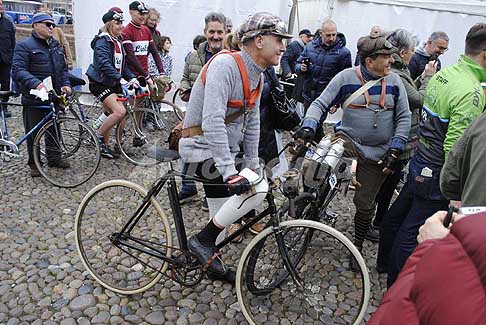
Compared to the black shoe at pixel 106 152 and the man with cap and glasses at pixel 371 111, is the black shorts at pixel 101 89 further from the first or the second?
the man with cap and glasses at pixel 371 111

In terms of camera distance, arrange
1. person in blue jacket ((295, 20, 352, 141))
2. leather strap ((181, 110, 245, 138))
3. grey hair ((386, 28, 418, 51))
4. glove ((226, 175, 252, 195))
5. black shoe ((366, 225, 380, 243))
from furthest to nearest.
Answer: person in blue jacket ((295, 20, 352, 141)) < black shoe ((366, 225, 380, 243)) < grey hair ((386, 28, 418, 51)) < leather strap ((181, 110, 245, 138)) < glove ((226, 175, 252, 195))

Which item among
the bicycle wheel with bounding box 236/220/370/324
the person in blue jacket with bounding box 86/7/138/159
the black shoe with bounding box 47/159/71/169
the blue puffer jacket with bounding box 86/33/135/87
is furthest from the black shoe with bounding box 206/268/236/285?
the blue puffer jacket with bounding box 86/33/135/87

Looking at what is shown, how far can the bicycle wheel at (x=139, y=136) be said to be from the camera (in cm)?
565

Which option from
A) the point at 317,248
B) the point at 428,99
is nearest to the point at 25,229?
the point at 317,248

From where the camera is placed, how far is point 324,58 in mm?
5895

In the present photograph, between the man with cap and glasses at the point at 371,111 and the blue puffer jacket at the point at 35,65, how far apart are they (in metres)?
3.12

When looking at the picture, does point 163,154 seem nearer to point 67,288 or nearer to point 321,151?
point 321,151

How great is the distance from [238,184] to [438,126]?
137cm

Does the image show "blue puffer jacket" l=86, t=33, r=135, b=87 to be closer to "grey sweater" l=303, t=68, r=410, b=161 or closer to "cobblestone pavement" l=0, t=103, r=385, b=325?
"cobblestone pavement" l=0, t=103, r=385, b=325

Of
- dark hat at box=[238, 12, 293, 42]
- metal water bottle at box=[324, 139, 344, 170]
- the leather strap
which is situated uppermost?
dark hat at box=[238, 12, 293, 42]

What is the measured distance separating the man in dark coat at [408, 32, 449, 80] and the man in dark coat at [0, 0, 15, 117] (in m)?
6.29

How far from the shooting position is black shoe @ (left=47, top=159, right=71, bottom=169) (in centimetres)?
498

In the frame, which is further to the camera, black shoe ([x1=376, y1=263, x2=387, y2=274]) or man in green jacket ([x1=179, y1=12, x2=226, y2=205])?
man in green jacket ([x1=179, y1=12, x2=226, y2=205])

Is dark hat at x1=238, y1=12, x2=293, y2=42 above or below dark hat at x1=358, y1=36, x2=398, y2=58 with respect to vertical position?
above
